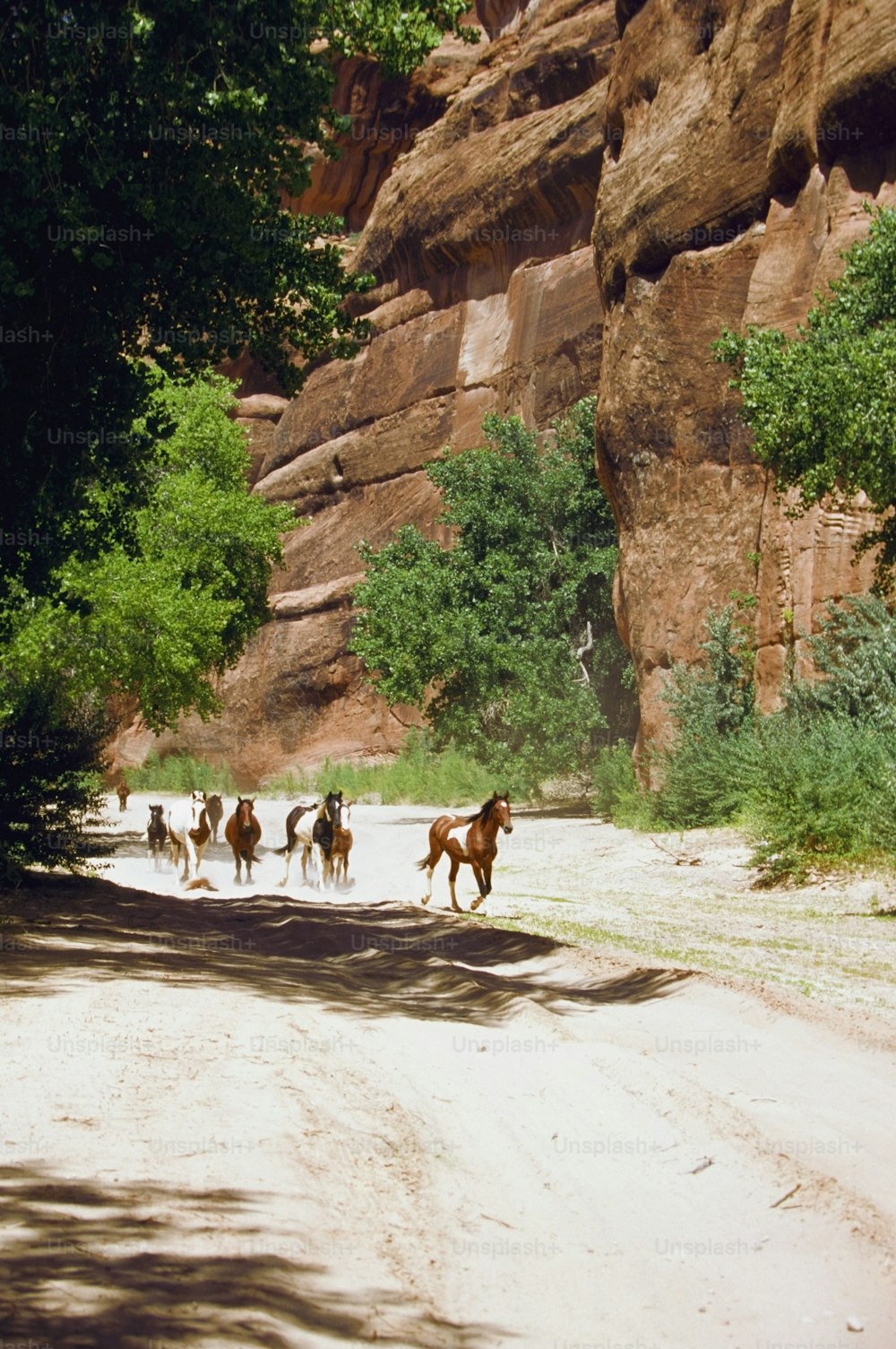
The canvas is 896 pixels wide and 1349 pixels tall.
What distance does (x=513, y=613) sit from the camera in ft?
115

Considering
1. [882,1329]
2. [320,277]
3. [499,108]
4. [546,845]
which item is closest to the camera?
[882,1329]

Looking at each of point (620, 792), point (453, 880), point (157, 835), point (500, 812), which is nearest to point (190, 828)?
point (157, 835)

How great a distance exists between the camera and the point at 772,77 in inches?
963

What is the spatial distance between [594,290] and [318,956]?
3295 centimetres

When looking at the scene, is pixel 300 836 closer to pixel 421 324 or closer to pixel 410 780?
pixel 410 780

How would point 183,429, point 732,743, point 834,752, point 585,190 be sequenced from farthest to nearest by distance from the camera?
point 585,190 → point 183,429 → point 732,743 → point 834,752

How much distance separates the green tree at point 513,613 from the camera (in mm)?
33531

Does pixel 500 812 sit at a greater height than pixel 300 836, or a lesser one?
greater

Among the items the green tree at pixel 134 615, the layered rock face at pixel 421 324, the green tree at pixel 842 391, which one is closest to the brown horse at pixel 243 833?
the green tree at pixel 134 615

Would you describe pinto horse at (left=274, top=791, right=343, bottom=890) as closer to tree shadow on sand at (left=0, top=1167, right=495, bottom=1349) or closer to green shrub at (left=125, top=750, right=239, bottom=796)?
tree shadow on sand at (left=0, top=1167, right=495, bottom=1349)

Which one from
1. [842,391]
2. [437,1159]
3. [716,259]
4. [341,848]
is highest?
[716,259]

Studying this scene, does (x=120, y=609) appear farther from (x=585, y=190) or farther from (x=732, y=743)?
(x=585, y=190)

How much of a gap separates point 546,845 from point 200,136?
1517 cm

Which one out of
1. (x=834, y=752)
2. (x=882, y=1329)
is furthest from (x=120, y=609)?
(x=882, y=1329)
